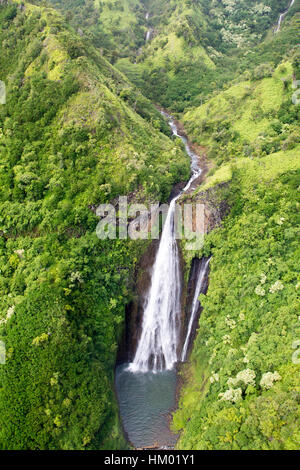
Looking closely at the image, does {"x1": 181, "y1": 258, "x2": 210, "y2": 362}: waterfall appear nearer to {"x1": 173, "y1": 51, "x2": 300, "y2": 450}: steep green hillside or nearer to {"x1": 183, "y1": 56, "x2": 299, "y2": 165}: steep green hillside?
{"x1": 173, "y1": 51, "x2": 300, "y2": 450}: steep green hillside

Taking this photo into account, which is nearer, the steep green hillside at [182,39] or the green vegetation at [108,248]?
the green vegetation at [108,248]

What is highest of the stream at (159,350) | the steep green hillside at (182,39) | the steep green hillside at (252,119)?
the steep green hillside at (182,39)

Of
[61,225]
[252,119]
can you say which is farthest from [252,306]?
[252,119]

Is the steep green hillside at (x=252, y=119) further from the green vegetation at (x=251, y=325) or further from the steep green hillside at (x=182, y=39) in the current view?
the steep green hillside at (x=182, y=39)

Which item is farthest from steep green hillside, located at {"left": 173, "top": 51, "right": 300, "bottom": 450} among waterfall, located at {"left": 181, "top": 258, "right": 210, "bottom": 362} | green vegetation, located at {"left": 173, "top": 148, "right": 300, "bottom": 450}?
waterfall, located at {"left": 181, "top": 258, "right": 210, "bottom": 362}

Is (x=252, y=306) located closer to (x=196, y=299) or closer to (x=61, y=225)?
(x=196, y=299)

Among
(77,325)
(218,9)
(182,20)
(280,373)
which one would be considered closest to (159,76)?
(182,20)

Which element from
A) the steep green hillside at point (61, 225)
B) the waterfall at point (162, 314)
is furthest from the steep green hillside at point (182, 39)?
the waterfall at point (162, 314)
